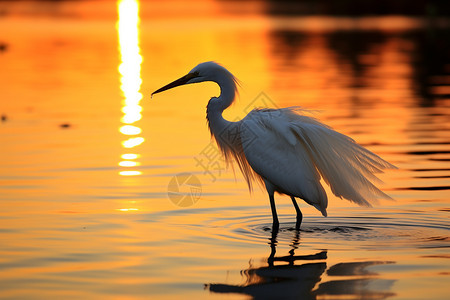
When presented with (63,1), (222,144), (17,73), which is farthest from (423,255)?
(63,1)

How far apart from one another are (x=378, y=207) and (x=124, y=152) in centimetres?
481

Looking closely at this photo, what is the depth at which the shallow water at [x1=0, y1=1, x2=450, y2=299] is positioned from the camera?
22.9 feet

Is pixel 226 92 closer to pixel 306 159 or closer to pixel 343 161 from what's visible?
pixel 306 159

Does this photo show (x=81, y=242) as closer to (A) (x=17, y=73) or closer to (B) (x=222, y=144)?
(B) (x=222, y=144)

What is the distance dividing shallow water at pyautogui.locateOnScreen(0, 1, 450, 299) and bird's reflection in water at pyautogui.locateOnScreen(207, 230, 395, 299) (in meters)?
0.02

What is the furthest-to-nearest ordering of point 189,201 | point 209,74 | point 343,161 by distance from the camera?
point 189,201 < point 209,74 < point 343,161

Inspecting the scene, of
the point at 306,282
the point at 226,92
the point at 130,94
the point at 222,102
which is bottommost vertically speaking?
the point at 306,282

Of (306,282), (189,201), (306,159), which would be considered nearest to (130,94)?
(189,201)

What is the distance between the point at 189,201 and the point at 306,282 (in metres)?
3.54

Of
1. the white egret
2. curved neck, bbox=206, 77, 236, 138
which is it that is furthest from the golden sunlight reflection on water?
the white egret

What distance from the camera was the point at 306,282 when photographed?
22.5 ft

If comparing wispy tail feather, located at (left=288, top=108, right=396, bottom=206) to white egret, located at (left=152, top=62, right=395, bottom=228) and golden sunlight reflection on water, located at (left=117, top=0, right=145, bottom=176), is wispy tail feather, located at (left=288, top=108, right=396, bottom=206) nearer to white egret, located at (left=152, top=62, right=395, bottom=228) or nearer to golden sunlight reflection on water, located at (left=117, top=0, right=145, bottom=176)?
white egret, located at (left=152, top=62, right=395, bottom=228)

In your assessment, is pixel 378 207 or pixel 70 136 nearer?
pixel 378 207

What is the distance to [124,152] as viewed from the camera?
528 inches
